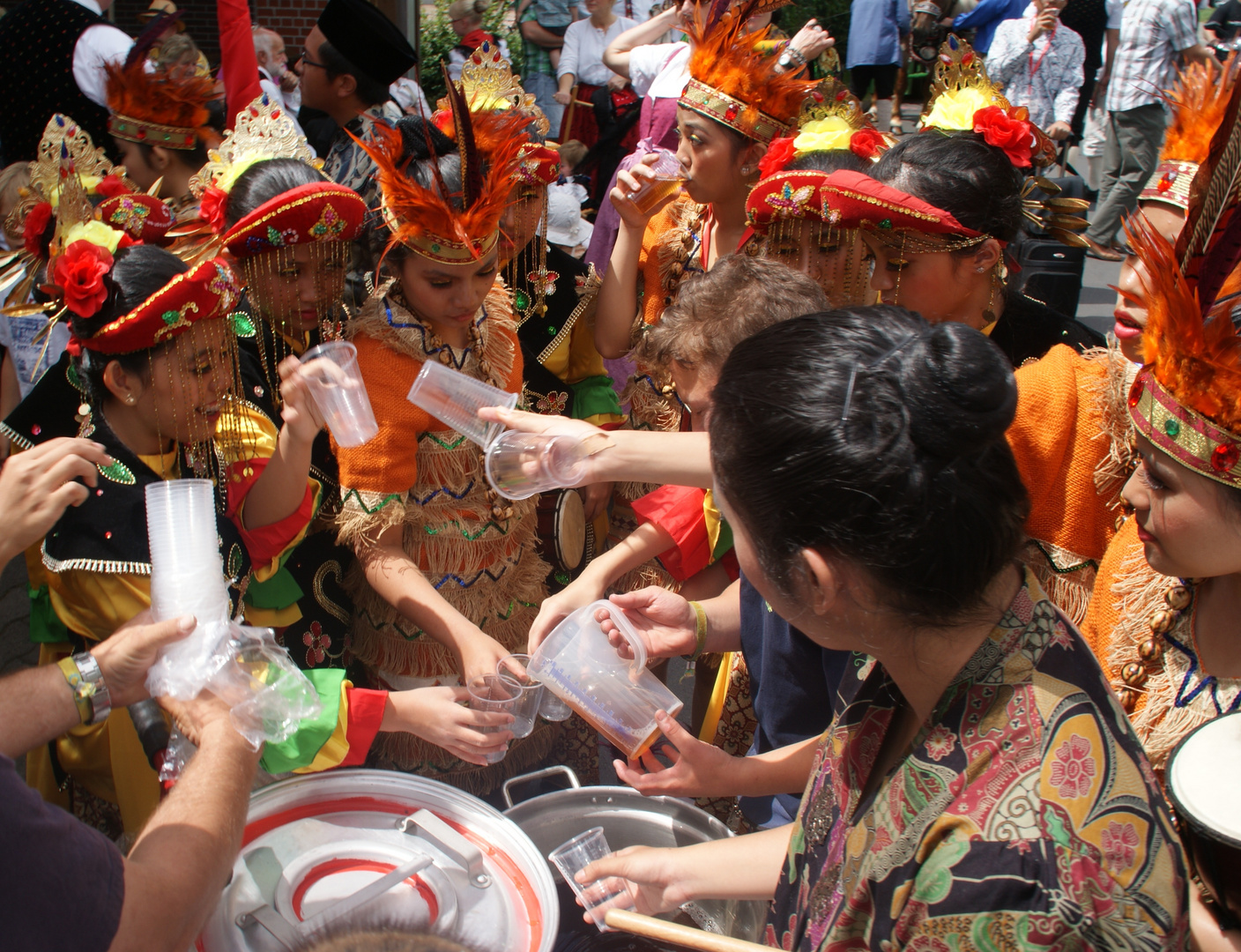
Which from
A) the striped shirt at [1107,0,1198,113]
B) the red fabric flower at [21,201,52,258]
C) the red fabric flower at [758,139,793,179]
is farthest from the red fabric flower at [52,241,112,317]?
the striped shirt at [1107,0,1198,113]

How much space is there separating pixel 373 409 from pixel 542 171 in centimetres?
117

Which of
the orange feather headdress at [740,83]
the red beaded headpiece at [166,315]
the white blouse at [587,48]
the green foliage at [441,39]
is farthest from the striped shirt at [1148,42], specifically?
the red beaded headpiece at [166,315]

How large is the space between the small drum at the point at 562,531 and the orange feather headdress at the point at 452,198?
0.75 m

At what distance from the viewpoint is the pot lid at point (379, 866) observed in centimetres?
148

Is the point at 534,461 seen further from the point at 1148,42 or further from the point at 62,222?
the point at 1148,42

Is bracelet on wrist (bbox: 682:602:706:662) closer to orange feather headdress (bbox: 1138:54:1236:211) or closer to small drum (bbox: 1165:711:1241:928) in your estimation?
small drum (bbox: 1165:711:1241:928)

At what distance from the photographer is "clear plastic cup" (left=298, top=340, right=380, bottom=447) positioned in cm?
206

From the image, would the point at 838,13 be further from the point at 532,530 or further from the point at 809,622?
the point at 809,622

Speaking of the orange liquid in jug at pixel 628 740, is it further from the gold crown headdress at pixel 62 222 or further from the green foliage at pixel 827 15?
the green foliage at pixel 827 15

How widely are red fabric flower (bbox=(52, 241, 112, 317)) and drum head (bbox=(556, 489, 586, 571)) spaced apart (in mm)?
1258

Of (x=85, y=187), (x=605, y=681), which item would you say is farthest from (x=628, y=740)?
(x=85, y=187)

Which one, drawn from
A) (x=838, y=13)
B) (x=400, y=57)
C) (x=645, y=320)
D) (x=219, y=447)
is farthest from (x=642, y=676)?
(x=838, y=13)

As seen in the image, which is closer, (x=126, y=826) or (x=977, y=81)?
(x=126, y=826)

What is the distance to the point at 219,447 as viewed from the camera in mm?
2256
